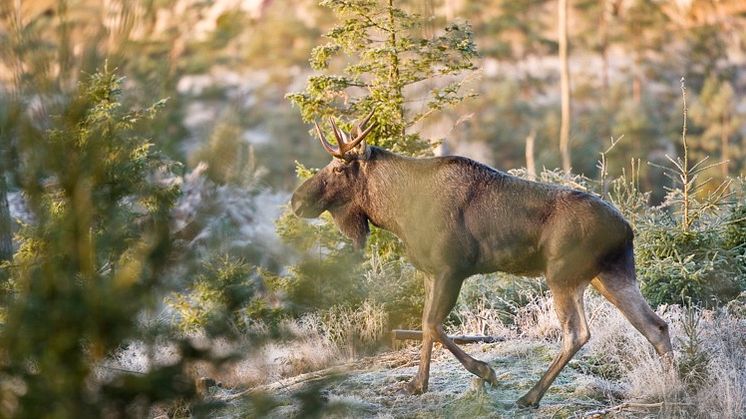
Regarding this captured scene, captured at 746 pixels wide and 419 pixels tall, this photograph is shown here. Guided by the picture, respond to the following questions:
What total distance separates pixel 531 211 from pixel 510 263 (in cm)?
47

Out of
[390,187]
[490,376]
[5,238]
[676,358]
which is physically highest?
[390,187]

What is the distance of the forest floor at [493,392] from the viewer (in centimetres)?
823

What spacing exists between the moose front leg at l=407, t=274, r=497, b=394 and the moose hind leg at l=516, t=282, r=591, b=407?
1.73 ft

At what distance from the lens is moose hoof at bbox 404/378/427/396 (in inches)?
349

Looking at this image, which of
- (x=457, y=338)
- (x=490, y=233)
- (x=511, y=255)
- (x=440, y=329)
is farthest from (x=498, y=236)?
(x=457, y=338)

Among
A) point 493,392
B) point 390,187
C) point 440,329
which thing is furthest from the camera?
point 390,187

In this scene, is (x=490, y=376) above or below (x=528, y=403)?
above

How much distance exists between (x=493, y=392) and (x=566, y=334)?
0.94 meters

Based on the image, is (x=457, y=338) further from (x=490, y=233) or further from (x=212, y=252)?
(x=212, y=252)

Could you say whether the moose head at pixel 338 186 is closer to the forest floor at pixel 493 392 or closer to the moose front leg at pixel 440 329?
the moose front leg at pixel 440 329

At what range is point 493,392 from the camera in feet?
29.1

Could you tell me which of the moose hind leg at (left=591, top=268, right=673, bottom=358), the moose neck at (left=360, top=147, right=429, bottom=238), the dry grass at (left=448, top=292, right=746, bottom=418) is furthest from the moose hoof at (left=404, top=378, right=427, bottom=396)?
the moose hind leg at (left=591, top=268, right=673, bottom=358)

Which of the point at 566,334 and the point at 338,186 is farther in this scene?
the point at 338,186

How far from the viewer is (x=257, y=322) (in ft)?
16.5
